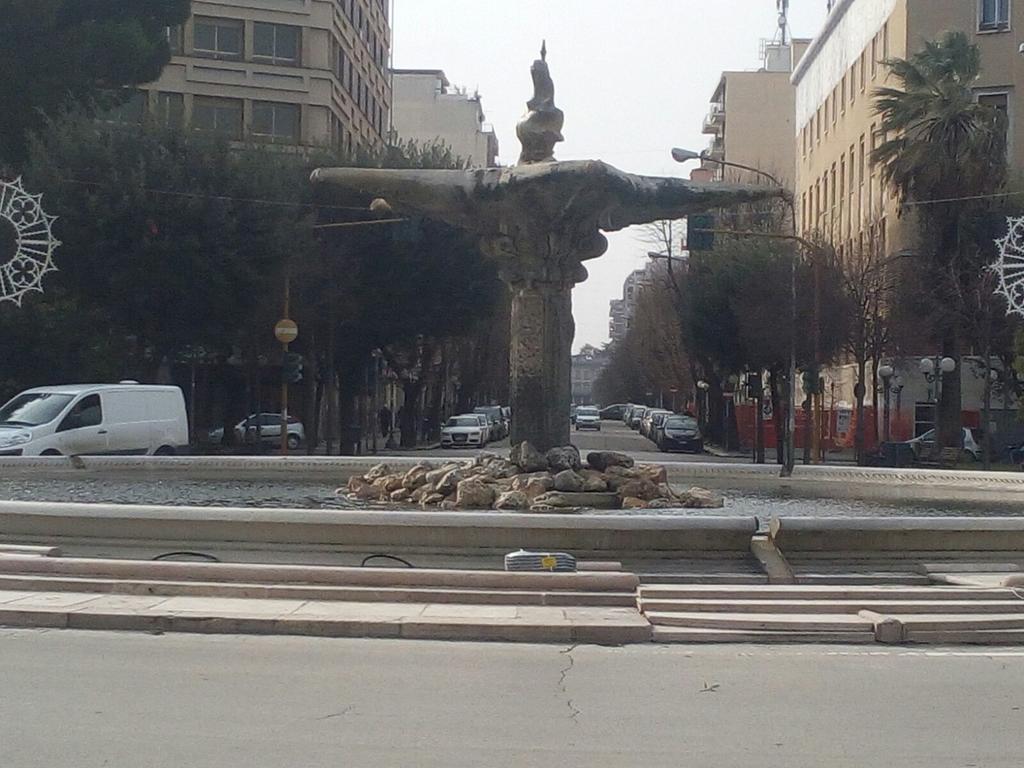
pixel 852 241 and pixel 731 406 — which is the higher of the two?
pixel 852 241

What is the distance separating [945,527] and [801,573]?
50.9 inches

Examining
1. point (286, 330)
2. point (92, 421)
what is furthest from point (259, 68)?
point (92, 421)

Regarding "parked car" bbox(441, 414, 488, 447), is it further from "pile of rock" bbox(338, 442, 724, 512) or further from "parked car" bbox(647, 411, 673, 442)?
"pile of rock" bbox(338, 442, 724, 512)

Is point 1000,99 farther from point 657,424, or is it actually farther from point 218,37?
point 218,37

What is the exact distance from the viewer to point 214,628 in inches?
419

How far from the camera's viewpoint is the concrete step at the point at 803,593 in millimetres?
11312

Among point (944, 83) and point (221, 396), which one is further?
point (221, 396)

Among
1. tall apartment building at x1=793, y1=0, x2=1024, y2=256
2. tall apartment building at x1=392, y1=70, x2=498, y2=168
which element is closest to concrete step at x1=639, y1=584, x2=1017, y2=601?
tall apartment building at x1=793, y1=0, x2=1024, y2=256

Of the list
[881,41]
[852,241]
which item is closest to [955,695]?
[852,241]

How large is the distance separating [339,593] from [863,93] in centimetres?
5342

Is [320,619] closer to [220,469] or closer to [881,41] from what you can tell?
[220,469]

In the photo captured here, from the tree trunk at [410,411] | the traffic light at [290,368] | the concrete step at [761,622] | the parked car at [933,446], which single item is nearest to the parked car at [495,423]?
the tree trunk at [410,411]

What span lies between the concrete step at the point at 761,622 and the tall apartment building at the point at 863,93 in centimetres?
3887

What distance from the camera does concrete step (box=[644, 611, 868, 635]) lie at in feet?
35.1
